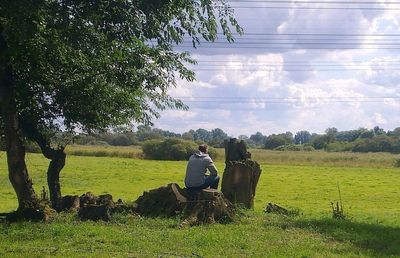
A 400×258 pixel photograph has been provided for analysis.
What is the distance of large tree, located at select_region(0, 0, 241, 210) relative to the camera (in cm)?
1498

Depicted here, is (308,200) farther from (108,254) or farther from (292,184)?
(108,254)

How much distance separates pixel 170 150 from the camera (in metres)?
86.5

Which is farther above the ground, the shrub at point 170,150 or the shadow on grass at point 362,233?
the shrub at point 170,150

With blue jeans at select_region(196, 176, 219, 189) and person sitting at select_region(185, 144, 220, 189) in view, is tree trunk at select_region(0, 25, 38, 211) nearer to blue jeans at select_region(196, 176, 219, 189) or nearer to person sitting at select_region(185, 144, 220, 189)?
person sitting at select_region(185, 144, 220, 189)

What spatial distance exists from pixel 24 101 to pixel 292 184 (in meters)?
32.8

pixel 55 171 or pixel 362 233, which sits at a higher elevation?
pixel 55 171

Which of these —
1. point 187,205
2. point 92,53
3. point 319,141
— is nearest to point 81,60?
point 92,53

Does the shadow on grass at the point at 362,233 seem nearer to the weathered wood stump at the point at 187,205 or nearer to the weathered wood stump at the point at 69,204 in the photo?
the weathered wood stump at the point at 187,205

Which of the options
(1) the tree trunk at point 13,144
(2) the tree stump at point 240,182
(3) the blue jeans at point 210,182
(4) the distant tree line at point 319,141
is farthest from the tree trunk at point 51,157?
(4) the distant tree line at point 319,141

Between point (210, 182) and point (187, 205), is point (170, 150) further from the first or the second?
point (187, 205)

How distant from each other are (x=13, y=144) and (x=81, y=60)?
3.47 m

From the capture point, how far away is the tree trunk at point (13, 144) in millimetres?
16938

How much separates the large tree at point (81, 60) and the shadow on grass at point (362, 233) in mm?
6145

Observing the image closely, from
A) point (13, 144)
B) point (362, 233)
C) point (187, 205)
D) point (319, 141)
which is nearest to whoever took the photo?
point (362, 233)
